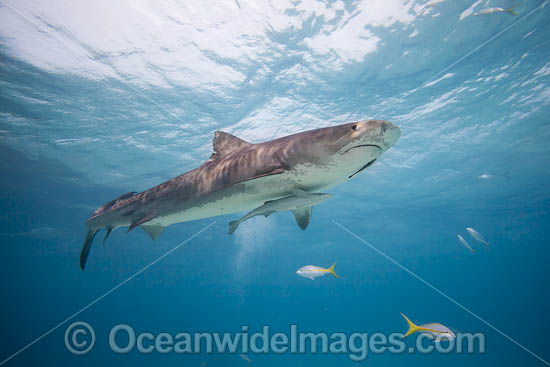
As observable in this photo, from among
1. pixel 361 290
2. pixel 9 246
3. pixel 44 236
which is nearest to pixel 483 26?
pixel 44 236

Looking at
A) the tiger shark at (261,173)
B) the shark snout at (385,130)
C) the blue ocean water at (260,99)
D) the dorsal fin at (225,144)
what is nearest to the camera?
the shark snout at (385,130)

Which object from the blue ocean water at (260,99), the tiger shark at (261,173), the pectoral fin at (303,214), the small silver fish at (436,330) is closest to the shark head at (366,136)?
the tiger shark at (261,173)

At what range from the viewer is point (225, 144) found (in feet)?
12.6

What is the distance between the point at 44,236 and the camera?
27.6 metres

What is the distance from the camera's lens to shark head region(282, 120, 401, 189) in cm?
209

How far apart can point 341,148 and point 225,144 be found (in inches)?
85.0

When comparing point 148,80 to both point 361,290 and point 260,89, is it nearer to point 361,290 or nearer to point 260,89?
point 260,89

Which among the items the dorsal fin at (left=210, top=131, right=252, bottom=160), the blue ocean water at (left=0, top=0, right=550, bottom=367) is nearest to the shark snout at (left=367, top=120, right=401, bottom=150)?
the dorsal fin at (left=210, top=131, right=252, bottom=160)

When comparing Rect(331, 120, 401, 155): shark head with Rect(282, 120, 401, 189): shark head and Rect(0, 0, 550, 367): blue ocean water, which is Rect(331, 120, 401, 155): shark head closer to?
Rect(282, 120, 401, 189): shark head

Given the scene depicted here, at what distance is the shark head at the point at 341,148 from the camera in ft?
6.85

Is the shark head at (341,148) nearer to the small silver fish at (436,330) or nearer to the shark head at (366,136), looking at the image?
the shark head at (366,136)

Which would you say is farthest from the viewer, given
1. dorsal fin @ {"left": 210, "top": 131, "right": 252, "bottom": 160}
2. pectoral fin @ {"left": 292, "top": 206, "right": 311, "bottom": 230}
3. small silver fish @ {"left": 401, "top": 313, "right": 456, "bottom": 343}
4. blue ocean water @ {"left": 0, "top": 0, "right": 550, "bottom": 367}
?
blue ocean water @ {"left": 0, "top": 0, "right": 550, "bottom": 367}

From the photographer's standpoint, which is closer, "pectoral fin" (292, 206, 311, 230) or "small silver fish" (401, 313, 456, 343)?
"pectoral fin" (292, 206, 311, 230)

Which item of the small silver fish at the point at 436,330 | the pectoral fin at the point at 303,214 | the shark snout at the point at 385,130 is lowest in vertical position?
the small silver fish at the point at 436,330
